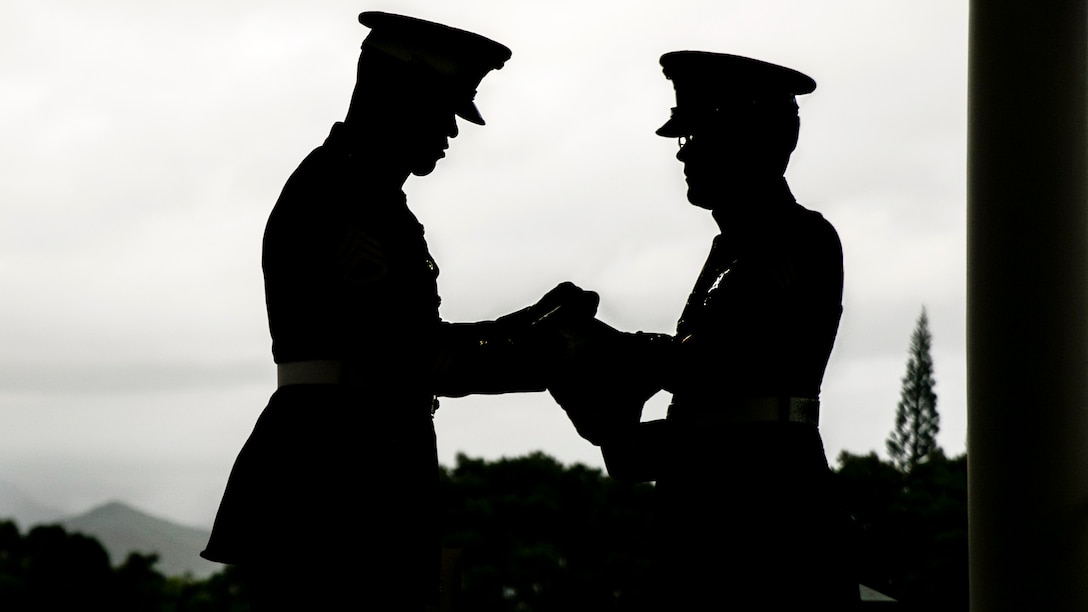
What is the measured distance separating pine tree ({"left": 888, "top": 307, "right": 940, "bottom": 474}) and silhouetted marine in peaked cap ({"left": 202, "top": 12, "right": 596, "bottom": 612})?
27232mm

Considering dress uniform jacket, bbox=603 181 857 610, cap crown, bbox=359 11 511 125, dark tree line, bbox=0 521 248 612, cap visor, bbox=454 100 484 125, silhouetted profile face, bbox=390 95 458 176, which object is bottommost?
dark tree line, bbox=0 521 248 612

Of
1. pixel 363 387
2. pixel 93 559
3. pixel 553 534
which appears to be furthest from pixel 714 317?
pixel 553 534

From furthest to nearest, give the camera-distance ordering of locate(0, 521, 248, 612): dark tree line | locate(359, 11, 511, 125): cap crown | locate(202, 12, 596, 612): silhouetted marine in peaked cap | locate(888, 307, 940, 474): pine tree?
locate(888, 307, 940, 474): pine tree
locate(0, 521, 248, 612): dark tree line
locate(359, 11, 511, 125): cap crown
locate(202, 12, 596, 612): silhouetted marine in peaked cap

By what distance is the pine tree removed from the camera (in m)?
31.3

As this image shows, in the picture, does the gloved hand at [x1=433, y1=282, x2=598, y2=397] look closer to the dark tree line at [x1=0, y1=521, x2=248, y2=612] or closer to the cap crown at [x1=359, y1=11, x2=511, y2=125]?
the cap crown at [x1=359, y1=11, x2=511, y2=125]

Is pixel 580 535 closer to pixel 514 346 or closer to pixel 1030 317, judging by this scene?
pixel 1030 317

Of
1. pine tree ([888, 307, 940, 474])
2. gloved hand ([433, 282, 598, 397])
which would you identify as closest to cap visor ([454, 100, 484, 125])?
gloved hand ([433, 282, 598, 397])

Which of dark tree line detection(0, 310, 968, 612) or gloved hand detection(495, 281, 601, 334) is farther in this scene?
dark tree line detection(0, 310, 968, 612)

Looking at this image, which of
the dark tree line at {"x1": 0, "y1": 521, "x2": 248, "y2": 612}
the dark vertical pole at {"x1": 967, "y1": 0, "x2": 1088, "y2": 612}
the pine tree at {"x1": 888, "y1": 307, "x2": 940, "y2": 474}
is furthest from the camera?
the pine tree at {"x1": 888, "y1": 307, "x2": 940, "y2": 474}

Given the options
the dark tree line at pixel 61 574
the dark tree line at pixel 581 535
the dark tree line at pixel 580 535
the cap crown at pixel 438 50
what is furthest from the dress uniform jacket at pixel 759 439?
the dark tree line at pixel 580 535

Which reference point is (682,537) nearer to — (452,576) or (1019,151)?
(452,576)

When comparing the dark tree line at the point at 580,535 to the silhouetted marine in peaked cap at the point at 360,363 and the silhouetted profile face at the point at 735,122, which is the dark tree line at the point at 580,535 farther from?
the silhouetted profile face at the point at 735,122

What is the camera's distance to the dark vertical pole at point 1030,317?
632 cm

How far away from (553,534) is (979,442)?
551 cm
